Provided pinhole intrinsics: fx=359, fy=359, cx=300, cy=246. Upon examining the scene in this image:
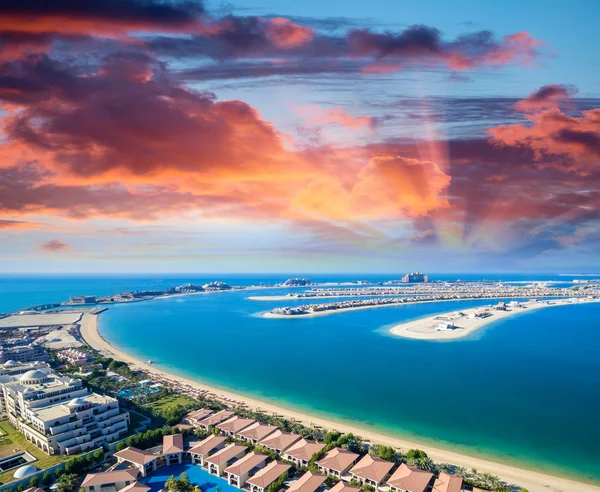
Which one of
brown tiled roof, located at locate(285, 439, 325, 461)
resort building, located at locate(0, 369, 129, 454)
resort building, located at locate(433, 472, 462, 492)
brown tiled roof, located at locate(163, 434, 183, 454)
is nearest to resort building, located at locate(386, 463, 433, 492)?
resort building, located at locate(433, 472, 462, 492)

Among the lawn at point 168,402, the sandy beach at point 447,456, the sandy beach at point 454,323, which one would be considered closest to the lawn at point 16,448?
the lawn at point 168,402

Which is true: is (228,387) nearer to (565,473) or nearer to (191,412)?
(191,412)

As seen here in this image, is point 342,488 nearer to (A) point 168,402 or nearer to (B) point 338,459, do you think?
(B) point 338,459

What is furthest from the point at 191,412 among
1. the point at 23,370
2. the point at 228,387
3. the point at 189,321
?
the point at 189,321

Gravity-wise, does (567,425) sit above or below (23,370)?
below

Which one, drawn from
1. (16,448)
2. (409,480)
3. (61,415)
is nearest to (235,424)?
(61,415)

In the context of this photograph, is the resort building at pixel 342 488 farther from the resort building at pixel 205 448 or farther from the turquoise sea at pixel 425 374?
the turquoise sea at pixel 425 374

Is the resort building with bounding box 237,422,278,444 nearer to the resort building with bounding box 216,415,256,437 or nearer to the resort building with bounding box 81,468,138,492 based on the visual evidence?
the resort building with bounding box 216,415,256,437
